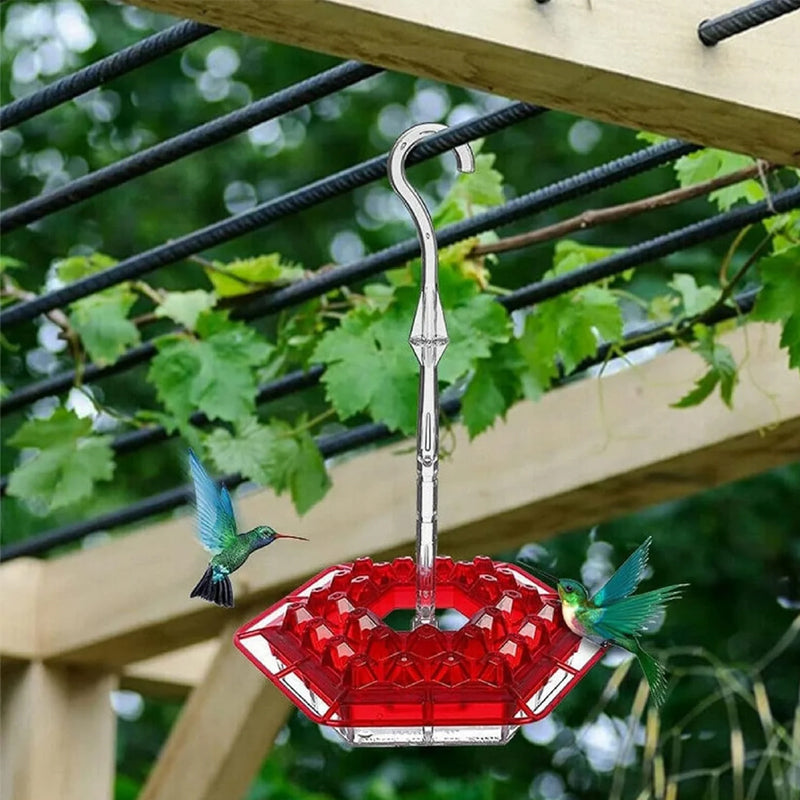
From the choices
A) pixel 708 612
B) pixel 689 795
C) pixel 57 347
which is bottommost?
pixel 689 795

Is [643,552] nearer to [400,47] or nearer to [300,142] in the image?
[400,47]

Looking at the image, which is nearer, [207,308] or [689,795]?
[207,308]

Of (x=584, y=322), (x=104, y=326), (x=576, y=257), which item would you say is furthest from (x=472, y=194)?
(x=104, y=326)

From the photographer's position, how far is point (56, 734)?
2.97 m

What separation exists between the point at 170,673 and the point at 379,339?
1.44 m

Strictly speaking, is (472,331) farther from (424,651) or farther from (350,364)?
(424,651)

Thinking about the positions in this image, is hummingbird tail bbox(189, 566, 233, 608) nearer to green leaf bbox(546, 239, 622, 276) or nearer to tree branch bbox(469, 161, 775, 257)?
tree branch bbox(469, 161, 775, 257)

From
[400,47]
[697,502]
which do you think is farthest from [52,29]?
[400,47]

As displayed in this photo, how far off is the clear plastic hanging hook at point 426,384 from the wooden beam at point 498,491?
1.01 meters

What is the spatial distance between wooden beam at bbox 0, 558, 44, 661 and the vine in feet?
1.67

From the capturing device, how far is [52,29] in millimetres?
6277

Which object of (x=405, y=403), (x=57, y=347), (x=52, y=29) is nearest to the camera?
(x=405, y=403)

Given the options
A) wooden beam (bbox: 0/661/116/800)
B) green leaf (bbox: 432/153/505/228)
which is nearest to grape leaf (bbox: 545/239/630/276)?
green leaf (bbox: 432/153/505/228)

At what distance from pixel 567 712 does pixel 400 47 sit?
4.16 metres
